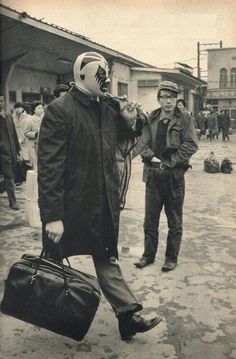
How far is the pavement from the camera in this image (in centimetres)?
281

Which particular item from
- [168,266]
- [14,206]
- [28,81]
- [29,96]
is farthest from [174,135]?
[29,96]

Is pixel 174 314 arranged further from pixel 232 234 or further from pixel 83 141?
pixel 232 234

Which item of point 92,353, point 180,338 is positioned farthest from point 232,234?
point 92,353

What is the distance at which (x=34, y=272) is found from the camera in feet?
8.61

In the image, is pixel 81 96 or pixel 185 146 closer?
pixel 81 96

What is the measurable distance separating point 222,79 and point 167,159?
4106cm

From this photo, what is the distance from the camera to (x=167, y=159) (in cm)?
418

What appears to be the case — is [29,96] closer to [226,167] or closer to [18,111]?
[18,111]

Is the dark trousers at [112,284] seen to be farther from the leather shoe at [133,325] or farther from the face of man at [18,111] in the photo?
the face of man at [18,111]

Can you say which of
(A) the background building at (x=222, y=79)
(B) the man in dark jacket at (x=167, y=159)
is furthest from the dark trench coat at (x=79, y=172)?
(A) the background building at (x=222, y=79)

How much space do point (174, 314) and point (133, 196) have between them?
185 inches

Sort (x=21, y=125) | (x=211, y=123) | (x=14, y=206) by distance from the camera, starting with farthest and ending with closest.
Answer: (x=211, y=123) < (x=21, y=125) < (x=14, y=206)

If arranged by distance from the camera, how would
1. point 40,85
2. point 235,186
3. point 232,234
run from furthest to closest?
1. point 40,85
2. point 235,186
3. point 232,234

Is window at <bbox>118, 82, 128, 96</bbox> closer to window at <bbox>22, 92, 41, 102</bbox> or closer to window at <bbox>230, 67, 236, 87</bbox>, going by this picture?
window at <bbox>22, 92, 41, 102</bbox>
